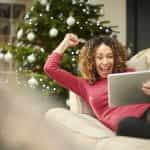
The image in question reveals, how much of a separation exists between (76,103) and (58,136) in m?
0.35

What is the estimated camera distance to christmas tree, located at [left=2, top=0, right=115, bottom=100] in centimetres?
339

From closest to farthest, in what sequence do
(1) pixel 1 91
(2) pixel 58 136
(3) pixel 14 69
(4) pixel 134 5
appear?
(2) pixel 58 136 → (1) pixel 1 91 → (3) pixel 14 69 → (4) pixel 134 5

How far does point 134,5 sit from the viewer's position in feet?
14.6

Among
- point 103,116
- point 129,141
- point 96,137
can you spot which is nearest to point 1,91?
point 103,116

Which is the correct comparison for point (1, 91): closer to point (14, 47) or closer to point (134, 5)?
point (14, 47)

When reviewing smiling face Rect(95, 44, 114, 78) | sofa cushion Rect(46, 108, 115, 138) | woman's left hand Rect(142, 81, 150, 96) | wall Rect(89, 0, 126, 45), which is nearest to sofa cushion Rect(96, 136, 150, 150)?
sofa cushion Rect(46, 108, 115, 138)

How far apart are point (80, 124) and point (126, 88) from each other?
0.87ft

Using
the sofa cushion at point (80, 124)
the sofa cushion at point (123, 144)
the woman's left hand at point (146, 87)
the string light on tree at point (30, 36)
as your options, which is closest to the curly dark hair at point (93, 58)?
the sofa cushion at point (80, 124)

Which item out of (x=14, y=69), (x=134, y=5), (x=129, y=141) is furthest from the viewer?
(x=134, y=5)

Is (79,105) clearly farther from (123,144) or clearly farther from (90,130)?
(123,144)

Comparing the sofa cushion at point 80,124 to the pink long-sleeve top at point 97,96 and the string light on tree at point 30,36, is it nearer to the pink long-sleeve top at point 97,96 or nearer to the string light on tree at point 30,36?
the pink long-sleeve top at point 97,96

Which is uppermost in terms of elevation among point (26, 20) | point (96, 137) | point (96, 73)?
point (26, 20)

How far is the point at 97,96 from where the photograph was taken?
7.36 ft

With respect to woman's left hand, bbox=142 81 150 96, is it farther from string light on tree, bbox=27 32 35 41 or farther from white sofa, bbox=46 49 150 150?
string light on tree, bbox=27 32 35 41
